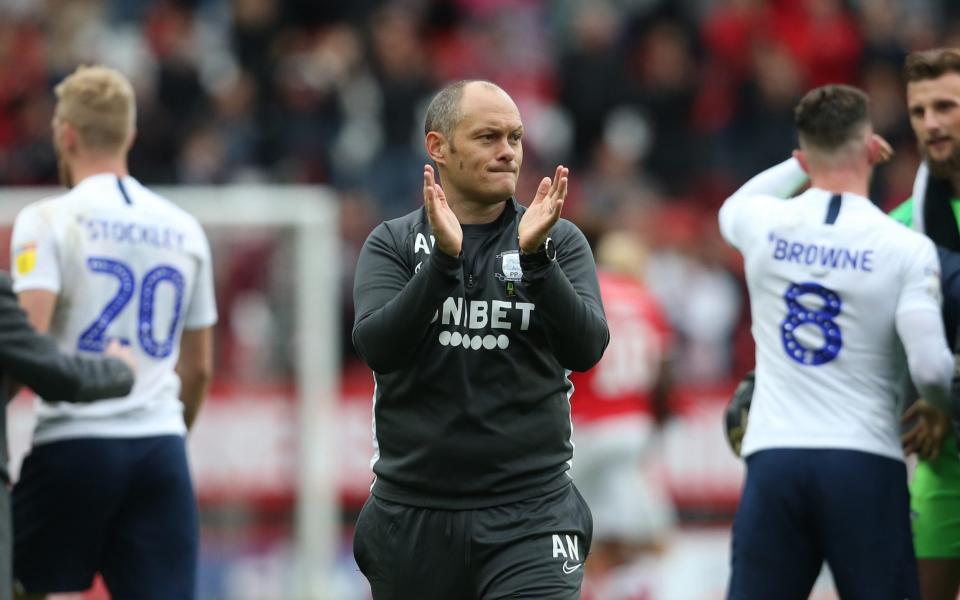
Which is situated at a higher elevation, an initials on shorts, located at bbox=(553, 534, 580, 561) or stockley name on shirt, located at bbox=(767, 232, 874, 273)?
stockley name on shirt, located at bbox=(767, 232, 874, 273)

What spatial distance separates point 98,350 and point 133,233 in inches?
19.1

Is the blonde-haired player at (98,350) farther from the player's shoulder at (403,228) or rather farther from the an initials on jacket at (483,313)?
the an initials on jacket at (483,313)

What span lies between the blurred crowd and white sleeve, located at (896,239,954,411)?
25.1ft

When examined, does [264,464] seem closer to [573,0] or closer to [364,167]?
[364,167]

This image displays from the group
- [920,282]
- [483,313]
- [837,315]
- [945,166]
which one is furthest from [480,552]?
[945,166]

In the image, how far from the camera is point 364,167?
14.8 metres

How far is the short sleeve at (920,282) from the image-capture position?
5.82 metres

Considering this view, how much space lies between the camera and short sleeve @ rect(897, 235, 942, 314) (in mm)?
5820

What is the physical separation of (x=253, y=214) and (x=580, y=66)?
5.16m

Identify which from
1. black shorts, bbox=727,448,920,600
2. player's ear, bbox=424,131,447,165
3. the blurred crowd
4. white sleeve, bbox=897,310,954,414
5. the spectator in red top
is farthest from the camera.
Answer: the blurred crowd

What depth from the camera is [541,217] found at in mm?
4863

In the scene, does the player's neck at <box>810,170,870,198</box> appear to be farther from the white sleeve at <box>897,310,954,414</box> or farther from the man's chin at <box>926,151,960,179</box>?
the white sleeve at <box>897,310,954,414</box>

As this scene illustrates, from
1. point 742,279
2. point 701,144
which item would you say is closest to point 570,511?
point 742,279

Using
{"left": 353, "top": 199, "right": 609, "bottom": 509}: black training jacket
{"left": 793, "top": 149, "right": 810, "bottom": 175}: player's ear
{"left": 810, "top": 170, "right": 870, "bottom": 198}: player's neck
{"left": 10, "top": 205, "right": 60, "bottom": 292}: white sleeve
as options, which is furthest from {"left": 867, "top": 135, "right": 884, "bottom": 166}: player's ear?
{"left": 10, "top": 205, "right": 60, "bottom": 292}: white sleeve
